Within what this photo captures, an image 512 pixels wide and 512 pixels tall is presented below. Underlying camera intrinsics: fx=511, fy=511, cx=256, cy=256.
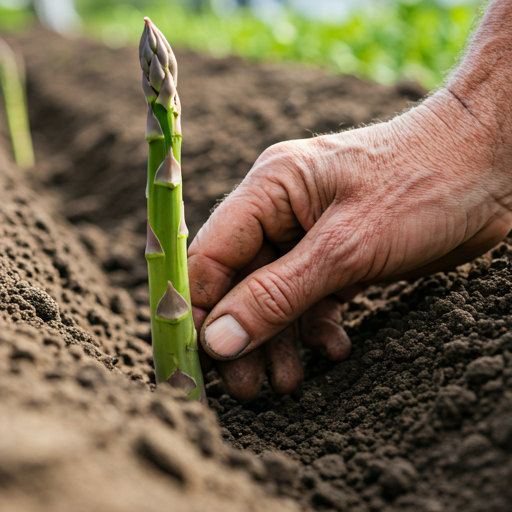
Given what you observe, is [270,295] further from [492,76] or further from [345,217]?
[492,76]

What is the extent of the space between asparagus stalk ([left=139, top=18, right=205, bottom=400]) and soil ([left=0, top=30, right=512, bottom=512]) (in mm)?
153

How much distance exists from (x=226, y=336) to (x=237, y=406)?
296 mm

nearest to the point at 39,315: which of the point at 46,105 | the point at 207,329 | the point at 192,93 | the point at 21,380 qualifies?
the point at 207,329

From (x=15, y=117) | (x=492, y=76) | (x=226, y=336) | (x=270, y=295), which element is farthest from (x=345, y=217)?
(x=15, y=117)

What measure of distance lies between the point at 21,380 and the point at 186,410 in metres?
0.36

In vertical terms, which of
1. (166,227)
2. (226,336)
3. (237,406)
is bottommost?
(237,406)

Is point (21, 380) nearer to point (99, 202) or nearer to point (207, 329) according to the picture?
point (207, 329)

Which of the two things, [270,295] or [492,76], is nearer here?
[270,295]

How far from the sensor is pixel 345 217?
169 centimetres

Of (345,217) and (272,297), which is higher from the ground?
(345,217)

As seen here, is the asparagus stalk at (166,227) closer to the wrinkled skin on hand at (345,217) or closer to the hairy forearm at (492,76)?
the wrinkled skin on hand at (345,217)

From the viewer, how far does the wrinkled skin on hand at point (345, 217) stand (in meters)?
1.67

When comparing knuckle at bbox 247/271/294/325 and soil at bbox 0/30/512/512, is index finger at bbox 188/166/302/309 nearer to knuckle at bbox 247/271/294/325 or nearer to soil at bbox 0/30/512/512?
knuckle at bbox 247/271/294/325

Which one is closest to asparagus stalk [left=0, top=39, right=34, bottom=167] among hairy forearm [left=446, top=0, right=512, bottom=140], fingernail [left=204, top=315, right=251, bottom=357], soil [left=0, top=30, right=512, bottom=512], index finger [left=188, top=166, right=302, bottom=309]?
soil [left=0, top=30, right=512, bottom=512]
